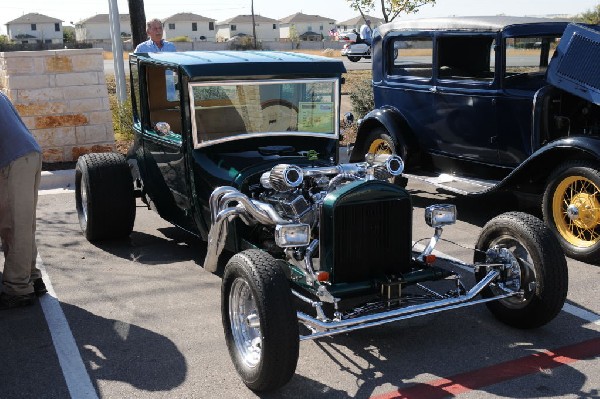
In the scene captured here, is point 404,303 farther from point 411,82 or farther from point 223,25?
point 223,25

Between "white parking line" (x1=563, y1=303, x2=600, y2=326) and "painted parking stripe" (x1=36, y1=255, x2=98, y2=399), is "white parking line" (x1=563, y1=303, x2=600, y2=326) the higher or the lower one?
the lower one

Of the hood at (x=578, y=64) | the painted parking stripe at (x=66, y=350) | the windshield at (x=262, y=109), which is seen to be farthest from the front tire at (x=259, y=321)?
the hood at (x=578, y=64)

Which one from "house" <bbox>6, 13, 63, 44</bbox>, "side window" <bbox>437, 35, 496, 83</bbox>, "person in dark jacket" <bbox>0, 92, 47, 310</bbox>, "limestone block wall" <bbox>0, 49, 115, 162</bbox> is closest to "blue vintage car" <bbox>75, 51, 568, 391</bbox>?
"person in dark jacket" <bbox>0, 92, 47, 310</bbox>

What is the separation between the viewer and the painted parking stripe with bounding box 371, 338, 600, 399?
348cm

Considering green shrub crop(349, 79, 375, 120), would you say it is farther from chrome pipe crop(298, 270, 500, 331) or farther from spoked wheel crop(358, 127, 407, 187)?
chrome pipe crop(298, 270, 500, 331)

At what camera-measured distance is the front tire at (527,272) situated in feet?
12.8

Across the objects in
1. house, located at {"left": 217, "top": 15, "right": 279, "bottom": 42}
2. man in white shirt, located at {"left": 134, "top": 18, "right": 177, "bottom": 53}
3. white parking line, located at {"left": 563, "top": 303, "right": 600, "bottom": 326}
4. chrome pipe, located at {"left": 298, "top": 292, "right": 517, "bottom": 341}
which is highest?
house, located at {"left": 217, "top": 15, "right": 279, "bottom": 42}

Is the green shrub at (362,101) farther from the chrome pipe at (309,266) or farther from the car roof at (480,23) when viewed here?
the chrome pipe at (309,266)

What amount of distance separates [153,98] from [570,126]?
152 inches

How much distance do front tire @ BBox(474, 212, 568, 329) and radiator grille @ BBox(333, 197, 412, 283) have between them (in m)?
0.59

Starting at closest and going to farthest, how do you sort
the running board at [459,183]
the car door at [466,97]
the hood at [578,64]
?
the hood at [578,64] → the running board at [459,183] → the car door at [466,97]

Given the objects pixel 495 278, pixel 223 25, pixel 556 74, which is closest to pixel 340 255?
pixel 495 278

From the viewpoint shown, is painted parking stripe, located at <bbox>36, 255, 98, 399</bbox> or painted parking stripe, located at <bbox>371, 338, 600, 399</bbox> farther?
painted parking stripe, located at <bbox>36, 255, 98, 399</bbox>

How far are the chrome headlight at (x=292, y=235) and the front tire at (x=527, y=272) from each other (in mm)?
1231
